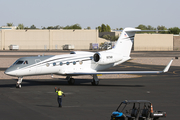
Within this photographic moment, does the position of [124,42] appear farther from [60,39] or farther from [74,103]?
[60,39]

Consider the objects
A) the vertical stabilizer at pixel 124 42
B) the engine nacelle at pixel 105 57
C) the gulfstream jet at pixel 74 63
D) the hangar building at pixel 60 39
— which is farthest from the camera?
the hangar building at pixel 60 39

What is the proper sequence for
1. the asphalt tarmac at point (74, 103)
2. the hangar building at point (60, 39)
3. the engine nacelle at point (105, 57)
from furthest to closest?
the hangar building at point (60, 39) → the engine nacelle at point (105, 57) → the asphalt tarmac at point (74, 103)

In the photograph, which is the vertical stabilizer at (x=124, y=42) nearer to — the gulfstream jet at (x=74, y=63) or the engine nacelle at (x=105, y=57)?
the gulfstream jet at (x=74, y=63)

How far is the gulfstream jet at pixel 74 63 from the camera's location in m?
26.0

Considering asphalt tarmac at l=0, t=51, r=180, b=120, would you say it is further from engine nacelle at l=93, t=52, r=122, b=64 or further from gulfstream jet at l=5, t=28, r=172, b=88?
engine nacelle at l=93, t=52, r=122, b=64

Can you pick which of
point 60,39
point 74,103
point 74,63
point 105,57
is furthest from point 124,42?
point 60,39

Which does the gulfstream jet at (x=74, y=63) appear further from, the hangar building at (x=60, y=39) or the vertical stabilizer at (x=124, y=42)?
the hangar building at (x=60, y=39)

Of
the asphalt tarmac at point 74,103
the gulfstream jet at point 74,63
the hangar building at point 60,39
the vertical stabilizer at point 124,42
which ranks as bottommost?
the asphalt tarmac at point 74,103

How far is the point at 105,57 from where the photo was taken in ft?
96.5

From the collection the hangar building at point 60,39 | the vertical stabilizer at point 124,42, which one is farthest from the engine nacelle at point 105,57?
the hangar building at point 60,39

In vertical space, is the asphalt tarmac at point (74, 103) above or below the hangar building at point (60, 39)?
below

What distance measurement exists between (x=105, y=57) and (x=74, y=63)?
3411mm

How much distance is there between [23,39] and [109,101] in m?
102

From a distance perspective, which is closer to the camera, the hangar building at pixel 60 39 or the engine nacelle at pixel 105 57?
the engine nacelle at pixel 105 57
